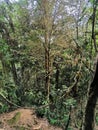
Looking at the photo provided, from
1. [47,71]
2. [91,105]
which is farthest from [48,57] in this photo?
[91,105]

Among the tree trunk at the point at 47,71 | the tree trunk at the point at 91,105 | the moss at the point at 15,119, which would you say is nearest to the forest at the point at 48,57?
the tree trunk at the point at 47,71

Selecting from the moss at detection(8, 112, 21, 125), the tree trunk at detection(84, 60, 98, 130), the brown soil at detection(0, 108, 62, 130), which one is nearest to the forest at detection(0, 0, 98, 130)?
the brown soil at detection(0, 108, 62, 130)

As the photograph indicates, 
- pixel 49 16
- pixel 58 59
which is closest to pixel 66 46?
pixel 58 59

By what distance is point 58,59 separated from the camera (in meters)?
5.73

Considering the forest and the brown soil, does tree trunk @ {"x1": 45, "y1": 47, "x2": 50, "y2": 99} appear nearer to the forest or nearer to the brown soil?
the forest

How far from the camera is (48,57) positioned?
5438mm

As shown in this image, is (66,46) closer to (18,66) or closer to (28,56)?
(28,56)

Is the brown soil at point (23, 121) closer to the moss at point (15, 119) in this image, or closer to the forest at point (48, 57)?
the moss at point (15, 119)

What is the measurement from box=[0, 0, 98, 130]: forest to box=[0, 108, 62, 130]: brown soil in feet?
0.61

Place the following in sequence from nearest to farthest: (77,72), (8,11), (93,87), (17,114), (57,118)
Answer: (93,87) < (17,114) < (57,118) < (77,72) < (8,11)

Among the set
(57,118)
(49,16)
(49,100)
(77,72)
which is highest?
(49,16)

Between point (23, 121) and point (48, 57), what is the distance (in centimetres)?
159

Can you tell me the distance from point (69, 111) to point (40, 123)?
96cm

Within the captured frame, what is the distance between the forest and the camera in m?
5.33
